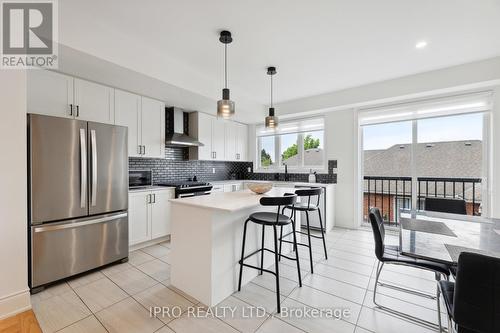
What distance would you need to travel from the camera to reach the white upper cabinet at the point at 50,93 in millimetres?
2475

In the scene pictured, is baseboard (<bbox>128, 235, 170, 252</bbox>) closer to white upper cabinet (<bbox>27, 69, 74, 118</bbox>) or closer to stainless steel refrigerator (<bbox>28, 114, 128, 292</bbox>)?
stainless steel refrigerator (<bbox>28, 114, 128, 292</bbox>)

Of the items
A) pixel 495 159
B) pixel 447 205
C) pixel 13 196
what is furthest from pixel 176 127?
pixel 495 159

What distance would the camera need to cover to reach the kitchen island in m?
2.00

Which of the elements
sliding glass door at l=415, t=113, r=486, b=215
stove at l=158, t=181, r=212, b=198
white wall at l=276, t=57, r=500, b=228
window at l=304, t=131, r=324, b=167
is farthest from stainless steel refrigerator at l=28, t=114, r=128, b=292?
sliding glass door at l=415, t=113, r=486, b=215

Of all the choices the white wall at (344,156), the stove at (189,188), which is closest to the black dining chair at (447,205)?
the white wall at (344,156)

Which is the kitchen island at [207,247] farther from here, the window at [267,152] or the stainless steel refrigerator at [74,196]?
the window at [267,152]

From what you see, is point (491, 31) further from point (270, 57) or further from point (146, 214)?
point (146, 214)

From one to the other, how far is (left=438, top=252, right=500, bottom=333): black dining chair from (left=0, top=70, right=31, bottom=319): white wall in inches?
Result: 125

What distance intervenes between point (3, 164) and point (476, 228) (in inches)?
159

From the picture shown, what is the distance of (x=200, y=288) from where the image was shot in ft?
6.81

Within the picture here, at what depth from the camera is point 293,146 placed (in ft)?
17.6

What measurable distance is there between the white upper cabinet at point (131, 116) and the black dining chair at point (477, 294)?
148 inches

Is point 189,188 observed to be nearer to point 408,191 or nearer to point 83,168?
point 83,168

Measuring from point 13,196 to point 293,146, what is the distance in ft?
15.4
